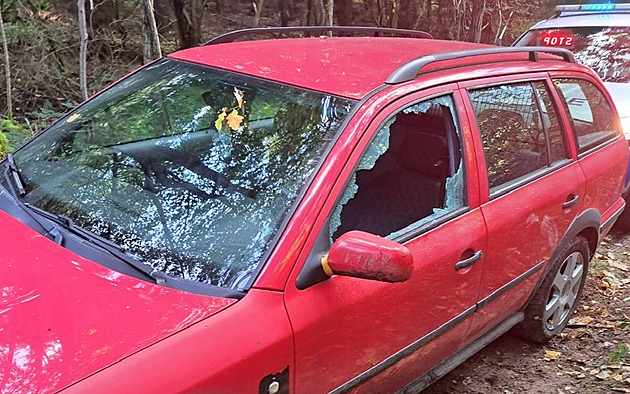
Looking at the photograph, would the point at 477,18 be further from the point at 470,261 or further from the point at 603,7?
the point at 470,261

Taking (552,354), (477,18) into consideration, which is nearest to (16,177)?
(552,354)

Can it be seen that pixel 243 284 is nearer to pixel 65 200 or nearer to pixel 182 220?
pixel 182 220

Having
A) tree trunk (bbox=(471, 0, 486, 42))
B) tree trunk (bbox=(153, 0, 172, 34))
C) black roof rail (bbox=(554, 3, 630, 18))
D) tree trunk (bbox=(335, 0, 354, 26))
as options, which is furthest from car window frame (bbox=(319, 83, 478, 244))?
tree trunk (bbox=(335, 0, 354, 26))

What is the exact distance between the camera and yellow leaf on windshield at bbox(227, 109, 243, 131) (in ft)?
7.87

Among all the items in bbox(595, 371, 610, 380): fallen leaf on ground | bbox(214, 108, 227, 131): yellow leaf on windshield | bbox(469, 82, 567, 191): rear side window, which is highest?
bbox(214, 108, 227, 131): yellow leaf on windshield

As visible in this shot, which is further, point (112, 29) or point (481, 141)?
point (112, 29)

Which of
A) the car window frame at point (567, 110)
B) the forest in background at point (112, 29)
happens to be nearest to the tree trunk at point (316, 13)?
the forest in background at point (112, 29)

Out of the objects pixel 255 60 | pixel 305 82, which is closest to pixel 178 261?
pixel 305 82

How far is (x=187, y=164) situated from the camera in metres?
2.33

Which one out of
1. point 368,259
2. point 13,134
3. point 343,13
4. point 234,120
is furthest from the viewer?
point 343,13

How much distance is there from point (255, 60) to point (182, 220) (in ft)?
3.04

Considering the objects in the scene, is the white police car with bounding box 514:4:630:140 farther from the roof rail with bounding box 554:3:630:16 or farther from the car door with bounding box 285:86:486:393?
the car door with bounding box 285:86:486:393

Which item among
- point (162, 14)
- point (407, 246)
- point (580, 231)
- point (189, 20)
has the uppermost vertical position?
point (162, 14)

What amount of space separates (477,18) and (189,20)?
6291 millimetres
